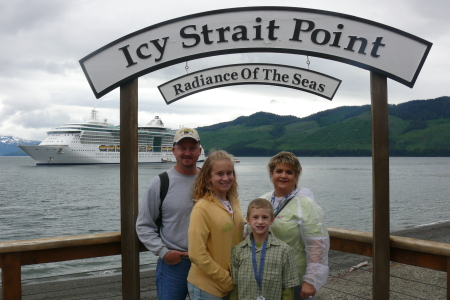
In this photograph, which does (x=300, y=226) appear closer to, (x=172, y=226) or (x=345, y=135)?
(x=172, y=226)

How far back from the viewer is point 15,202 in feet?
70.0

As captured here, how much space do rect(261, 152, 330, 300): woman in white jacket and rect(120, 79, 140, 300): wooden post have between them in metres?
0.89

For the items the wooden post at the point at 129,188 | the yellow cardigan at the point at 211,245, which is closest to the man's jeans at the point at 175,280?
the yellow cardigan at the point at 211,245

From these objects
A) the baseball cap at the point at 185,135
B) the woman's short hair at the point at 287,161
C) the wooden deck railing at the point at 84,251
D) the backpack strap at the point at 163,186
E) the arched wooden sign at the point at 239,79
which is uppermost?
the arched wooden sign at the point at 239,79

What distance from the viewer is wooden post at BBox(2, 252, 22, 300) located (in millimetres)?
2129

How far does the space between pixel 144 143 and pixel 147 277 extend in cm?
4995

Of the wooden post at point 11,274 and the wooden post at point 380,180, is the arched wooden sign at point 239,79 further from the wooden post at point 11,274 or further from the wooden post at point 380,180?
the wooden post at point 11,274

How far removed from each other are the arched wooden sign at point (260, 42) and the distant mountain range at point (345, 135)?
106 meters

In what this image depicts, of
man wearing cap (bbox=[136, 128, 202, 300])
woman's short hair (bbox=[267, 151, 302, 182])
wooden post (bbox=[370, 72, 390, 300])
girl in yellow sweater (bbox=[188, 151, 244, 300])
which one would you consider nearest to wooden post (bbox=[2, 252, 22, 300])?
man wearing cap (bbox=[136, 128, 202, 300])

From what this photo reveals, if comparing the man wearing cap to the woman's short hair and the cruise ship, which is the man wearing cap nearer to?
the woman's short hair

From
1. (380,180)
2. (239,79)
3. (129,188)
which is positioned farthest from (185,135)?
(380,180)

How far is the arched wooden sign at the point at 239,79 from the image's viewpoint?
2738 mm

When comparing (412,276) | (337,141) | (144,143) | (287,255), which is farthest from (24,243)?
(337,141)

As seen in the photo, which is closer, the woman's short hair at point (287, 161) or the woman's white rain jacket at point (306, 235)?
the woman's white rain jacket at point (306, 235)
